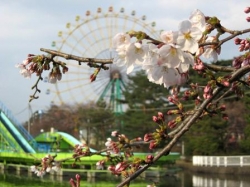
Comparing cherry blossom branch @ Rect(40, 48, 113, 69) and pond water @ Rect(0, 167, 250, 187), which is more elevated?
cherry blossom branch @ Rect(40, 48, 113, 69)

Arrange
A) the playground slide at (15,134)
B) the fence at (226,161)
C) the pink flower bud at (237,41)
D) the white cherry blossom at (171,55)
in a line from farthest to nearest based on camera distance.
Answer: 1. the fence at (226,161)
2. the playground slide at (15,134)
3. the pink flower bud at (237,41)
4. the white cherry blossom at (171,55)

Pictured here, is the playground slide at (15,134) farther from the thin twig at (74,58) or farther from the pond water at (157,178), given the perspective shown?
the thin twig at (74,58)

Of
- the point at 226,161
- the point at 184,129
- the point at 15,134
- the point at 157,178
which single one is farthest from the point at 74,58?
the point at 226,161

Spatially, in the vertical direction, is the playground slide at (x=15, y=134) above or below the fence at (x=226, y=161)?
above

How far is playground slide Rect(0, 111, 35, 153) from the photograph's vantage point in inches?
723

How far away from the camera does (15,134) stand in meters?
18.6

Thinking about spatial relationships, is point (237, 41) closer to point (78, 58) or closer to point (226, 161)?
point (78, 58)

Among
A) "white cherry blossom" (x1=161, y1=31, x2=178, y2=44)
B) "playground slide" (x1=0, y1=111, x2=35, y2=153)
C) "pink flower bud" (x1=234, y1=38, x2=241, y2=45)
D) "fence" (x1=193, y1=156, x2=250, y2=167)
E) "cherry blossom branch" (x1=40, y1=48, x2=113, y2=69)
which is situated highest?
"pink flower bud" (x1=234, y1=38, x2=241, y2=45)

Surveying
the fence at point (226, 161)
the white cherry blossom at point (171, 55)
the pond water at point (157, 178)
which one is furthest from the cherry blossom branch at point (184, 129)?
the fence at point (226, 161)

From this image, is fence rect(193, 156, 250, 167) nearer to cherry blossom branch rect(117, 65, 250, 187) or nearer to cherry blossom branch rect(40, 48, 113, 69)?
cherry blossom branch rect(40, 48, 113, 69)

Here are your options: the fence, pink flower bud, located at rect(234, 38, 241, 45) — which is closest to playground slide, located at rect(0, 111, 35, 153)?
the fence

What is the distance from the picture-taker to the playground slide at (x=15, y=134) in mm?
18377

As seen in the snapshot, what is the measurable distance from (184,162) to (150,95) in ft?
14.2

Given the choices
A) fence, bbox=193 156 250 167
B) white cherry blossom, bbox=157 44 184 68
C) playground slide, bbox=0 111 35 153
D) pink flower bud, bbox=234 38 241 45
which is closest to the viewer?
white cherry blossom, bbox=157 44 184 68
